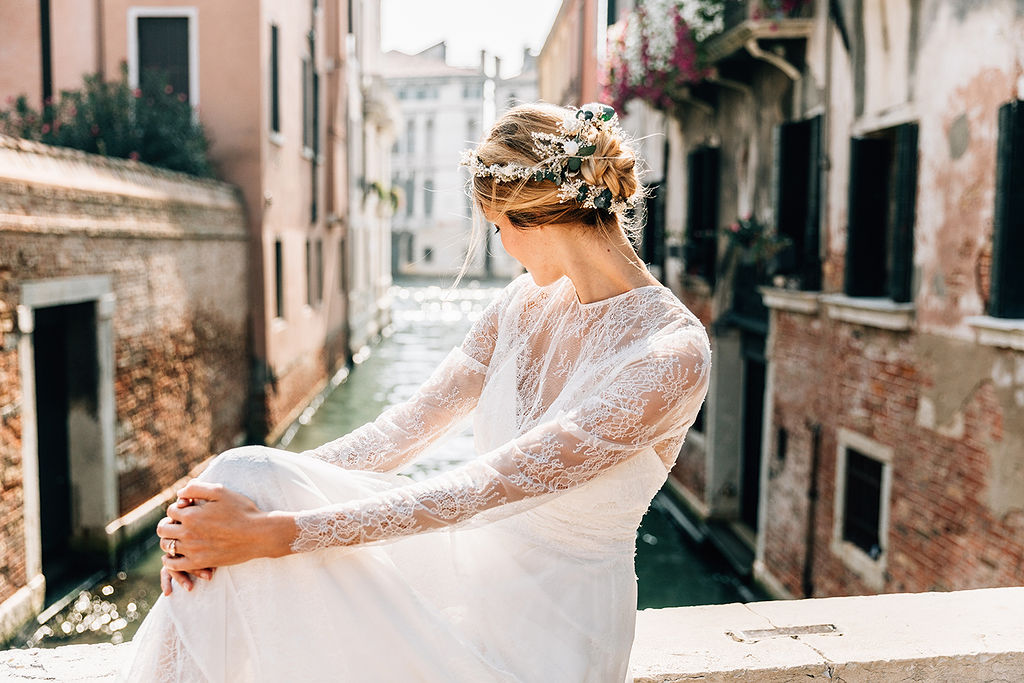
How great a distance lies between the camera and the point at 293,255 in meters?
13.1

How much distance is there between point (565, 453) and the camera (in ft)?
4.86

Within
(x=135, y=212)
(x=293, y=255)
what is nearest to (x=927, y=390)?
(x=135, y=212)

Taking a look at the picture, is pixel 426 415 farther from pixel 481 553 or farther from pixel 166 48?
pixel 166 48

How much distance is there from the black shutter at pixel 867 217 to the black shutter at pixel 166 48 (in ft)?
24.3

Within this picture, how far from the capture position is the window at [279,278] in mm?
12195

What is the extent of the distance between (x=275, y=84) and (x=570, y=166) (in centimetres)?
1074

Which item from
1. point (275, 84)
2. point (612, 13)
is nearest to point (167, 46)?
point (275, 84)

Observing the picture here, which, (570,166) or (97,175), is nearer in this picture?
(570,166)

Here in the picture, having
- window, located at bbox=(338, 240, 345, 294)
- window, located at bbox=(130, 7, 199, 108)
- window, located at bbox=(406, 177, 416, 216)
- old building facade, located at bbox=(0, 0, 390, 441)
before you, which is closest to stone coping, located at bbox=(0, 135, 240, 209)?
old building facade, located at bbox=(0, 0, 390, 441)

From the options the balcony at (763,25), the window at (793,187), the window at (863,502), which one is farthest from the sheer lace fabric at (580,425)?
the balcony at (763,25)

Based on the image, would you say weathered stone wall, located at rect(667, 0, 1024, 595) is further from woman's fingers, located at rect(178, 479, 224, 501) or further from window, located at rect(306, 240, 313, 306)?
window, located at rect(306, 240, 313, 306)

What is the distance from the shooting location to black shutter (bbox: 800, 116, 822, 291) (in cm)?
648

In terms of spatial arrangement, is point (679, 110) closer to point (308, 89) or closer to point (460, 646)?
point (308, 89)

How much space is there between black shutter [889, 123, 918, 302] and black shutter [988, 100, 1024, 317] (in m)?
0.89
